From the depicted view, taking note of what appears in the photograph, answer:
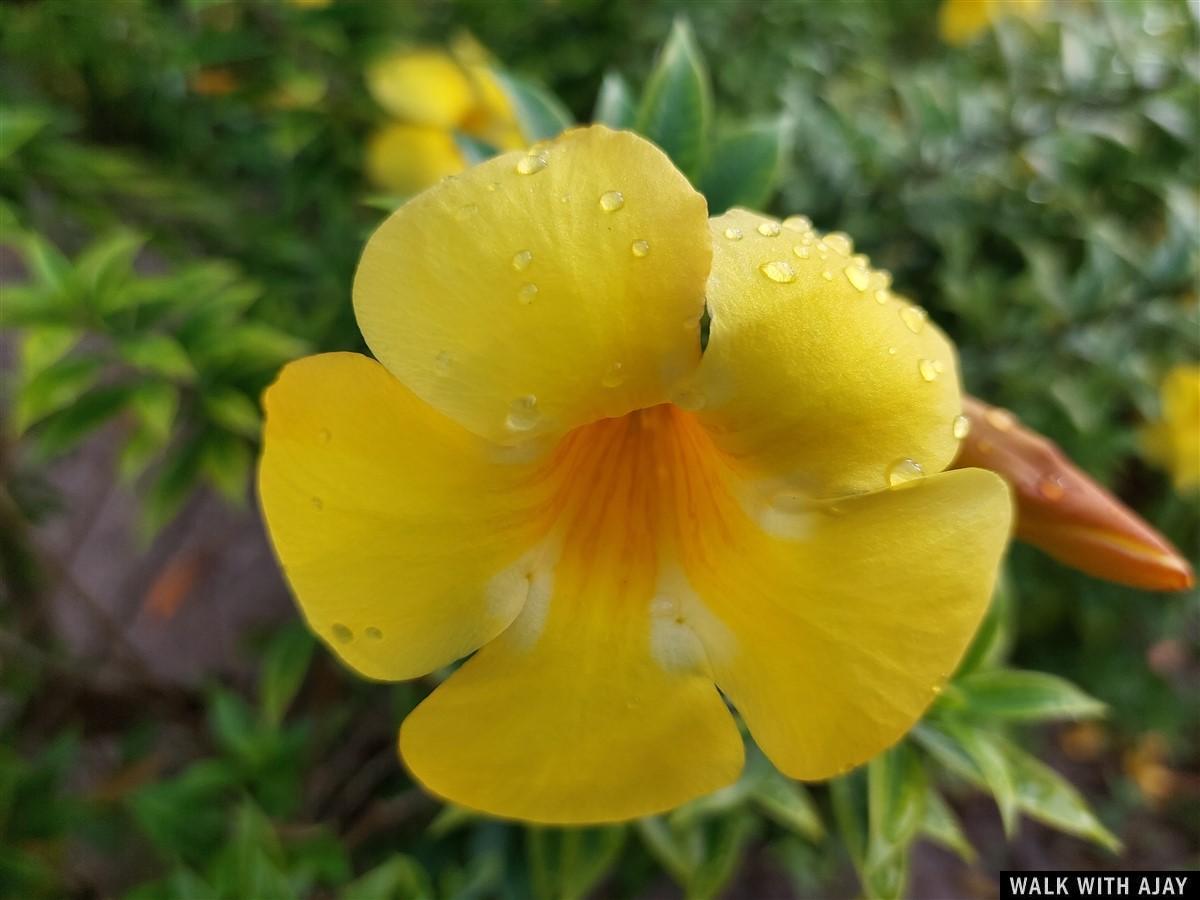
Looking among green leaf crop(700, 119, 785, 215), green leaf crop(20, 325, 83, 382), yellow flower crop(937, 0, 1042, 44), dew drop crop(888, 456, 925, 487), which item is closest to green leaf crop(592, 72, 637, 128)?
green leaf crop(700, 119, 785, 215)

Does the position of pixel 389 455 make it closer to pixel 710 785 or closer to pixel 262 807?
pixel 710 785

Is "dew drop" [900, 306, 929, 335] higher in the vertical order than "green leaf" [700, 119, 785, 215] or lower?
higher

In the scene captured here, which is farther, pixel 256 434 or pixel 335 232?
pixel 335 232

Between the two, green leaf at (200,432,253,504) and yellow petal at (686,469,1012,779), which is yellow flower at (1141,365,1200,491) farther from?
green leaf at (200,432,253,504)

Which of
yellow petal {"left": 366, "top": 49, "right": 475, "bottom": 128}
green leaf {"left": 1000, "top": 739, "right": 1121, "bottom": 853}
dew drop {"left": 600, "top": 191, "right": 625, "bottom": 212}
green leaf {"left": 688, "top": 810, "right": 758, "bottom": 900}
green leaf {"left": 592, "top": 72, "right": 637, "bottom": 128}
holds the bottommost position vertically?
green leaf {"left": 688, "top": 810, "right": 758, "bottom": 900}

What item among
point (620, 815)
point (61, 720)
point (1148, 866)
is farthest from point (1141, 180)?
point (61, 720)
